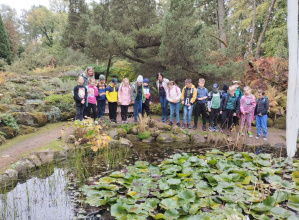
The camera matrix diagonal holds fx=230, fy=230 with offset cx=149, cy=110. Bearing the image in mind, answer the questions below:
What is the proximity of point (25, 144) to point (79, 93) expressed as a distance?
1796 millimetres

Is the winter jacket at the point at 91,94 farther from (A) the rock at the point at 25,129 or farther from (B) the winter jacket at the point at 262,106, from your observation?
(B) the winter jacket at the point at 262,106

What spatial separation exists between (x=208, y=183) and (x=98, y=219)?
1.74 m

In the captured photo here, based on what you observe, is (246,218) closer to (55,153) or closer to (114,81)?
(55,153)

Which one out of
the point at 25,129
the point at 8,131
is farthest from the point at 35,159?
the point at 25,129

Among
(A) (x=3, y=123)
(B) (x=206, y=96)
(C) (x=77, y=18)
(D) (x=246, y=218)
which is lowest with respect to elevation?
(D) (x=246, y=218)

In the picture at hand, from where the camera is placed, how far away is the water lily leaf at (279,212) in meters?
2.71

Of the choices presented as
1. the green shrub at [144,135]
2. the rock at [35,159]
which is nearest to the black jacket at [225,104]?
the green shrub at [144,135]

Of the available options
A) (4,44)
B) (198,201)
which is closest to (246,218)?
(198,201)

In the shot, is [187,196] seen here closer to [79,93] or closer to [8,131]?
[79,93]

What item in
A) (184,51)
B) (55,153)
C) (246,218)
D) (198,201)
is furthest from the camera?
(184,51)

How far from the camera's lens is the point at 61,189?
356 centimetres

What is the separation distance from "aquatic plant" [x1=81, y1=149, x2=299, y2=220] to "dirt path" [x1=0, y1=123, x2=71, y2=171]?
1.95 m

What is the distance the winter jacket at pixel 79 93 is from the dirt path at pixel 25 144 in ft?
3.07

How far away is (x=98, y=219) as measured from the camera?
112 inches
